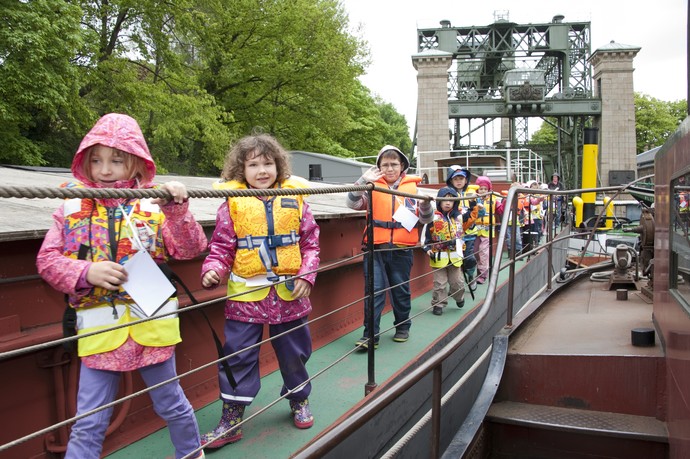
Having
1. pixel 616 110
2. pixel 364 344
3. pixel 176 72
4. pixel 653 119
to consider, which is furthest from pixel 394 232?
pixel 653 119

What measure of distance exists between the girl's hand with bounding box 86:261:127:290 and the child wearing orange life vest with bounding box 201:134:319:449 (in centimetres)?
68

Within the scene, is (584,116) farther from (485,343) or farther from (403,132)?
(485,343)

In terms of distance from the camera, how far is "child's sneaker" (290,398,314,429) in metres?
2.86

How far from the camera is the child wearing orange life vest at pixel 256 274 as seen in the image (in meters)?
2.75

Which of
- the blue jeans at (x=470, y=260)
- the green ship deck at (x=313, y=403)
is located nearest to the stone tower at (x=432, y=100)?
the blue jeans at (x=470, y=260)

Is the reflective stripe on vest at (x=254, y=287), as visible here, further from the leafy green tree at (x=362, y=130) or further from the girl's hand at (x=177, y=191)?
the leafy green tree at (x=362, y=130)

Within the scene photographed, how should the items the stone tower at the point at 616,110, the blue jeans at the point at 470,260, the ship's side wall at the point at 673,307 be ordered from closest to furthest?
1. the ship's side wall at the point at 673,307
2. the blue jeans at the point at 470,260
3. the stone tower at the point at 616,110

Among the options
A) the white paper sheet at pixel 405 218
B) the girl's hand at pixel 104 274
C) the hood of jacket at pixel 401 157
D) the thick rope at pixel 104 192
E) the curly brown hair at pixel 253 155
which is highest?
the hood of jacket at pixel 401 157

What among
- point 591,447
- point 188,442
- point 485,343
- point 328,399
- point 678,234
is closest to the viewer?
point 188,442

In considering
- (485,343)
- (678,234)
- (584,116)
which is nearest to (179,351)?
(678,234)

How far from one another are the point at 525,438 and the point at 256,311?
67.4 inches

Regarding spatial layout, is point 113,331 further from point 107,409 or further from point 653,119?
point 653,119

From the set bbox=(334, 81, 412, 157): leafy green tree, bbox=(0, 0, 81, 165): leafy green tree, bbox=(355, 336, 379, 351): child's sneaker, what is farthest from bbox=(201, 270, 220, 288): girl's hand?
bbox=(334, 81, 412, 157): leafy green tree

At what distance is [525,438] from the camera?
3160 millimetres
